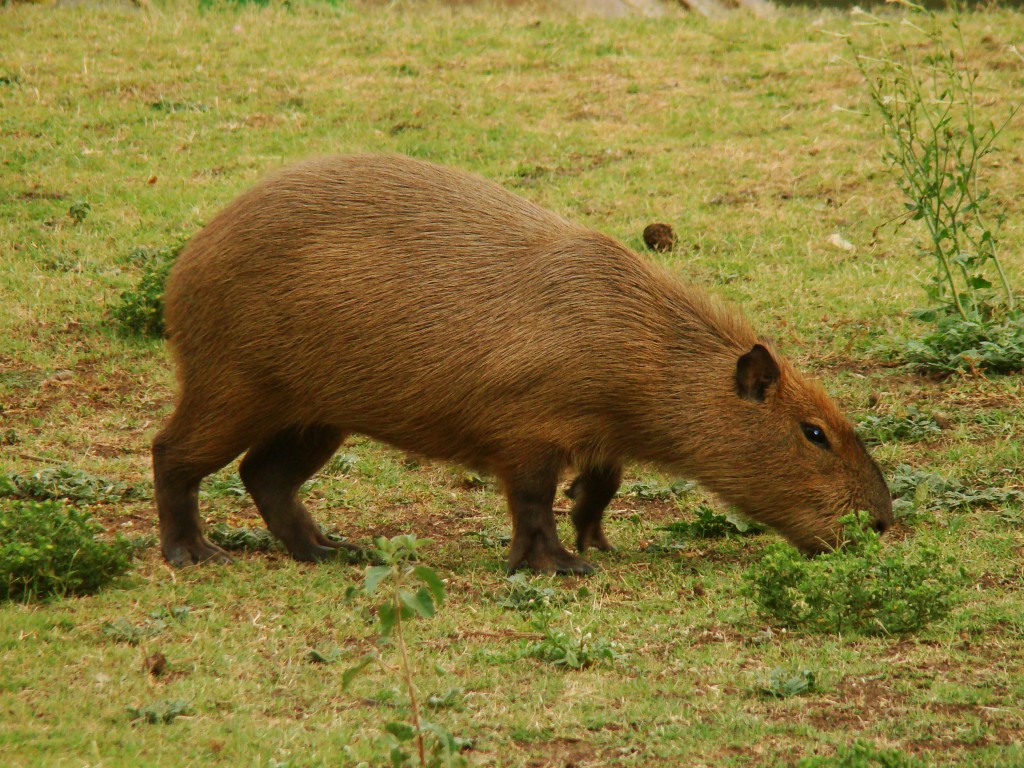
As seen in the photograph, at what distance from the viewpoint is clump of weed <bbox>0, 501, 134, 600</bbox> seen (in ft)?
14.4

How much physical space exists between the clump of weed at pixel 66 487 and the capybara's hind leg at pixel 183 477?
57cm

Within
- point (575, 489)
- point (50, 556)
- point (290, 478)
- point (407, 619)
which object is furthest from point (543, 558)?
point (407, 619)

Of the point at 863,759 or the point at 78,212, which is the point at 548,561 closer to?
the point at 863,759

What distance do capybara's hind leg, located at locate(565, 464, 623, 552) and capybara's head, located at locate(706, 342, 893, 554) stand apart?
0.44 m

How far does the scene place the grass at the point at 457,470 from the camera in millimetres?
3619

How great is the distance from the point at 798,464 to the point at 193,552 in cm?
235

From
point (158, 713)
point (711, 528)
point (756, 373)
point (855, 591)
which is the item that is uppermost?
point (756, 373)

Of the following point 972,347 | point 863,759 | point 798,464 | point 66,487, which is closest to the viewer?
point 863,759

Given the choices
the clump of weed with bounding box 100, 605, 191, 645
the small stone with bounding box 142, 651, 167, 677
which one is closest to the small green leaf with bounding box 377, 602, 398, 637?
the small stone with bounding box 142, 651, 167, 677

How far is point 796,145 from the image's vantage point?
1050cm

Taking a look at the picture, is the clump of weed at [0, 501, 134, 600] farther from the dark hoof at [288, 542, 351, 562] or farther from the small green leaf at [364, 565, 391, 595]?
the small green leaf at [364, 565, 391, 595]

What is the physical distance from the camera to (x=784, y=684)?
12.5 feet

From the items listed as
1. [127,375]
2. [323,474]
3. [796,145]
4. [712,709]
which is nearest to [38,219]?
[127,375]

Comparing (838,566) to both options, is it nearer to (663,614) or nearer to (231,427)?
(663,614)
